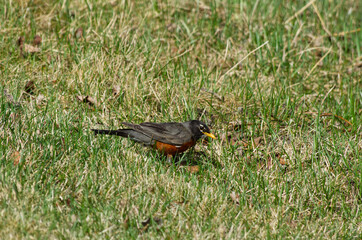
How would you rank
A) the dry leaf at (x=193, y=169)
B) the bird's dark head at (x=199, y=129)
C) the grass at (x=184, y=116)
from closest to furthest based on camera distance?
the grass at (x=184, y=116), the dry leaf at (x=193, y=169), the bird's dark head at (x=199, y=129)

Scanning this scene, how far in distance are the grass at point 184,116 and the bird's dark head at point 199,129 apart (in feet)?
0.65

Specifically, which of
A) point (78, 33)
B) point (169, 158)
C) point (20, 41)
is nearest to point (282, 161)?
point (169, 158)

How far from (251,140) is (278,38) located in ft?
7.82

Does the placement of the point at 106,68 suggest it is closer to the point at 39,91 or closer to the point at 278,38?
the point at 39,91

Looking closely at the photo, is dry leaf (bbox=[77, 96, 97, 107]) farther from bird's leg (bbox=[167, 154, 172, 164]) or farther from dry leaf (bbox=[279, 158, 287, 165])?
dry leaf (bbox=[279, 158, 287, 165])

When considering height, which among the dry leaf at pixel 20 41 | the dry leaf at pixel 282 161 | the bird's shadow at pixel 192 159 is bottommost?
the bird's shadow at pixel 192 159

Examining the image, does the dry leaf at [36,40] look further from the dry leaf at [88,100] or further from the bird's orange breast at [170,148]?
the bird's orange breast at [170,148]

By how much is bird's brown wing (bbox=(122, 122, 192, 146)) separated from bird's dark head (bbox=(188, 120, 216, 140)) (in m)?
0.06

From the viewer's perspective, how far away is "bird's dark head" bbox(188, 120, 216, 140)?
5.29 m

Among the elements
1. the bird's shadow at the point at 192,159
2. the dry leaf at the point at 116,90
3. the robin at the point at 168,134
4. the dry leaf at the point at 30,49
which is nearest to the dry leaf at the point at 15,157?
the robin at the point at 168,134

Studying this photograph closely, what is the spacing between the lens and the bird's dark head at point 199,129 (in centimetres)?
529

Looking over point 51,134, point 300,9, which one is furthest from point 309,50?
point 51,134

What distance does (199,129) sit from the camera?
17.4 feet

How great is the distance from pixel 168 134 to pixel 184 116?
2.27ft
